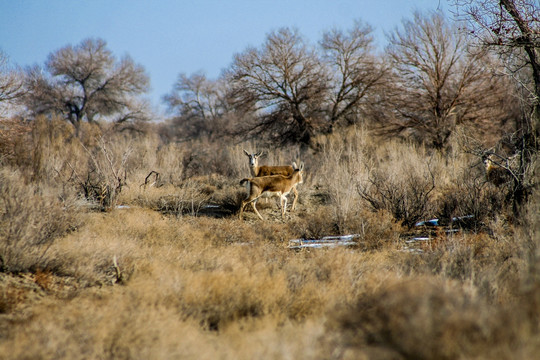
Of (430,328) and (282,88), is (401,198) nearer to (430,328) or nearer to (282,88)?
(430,328)

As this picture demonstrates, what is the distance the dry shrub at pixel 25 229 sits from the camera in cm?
473

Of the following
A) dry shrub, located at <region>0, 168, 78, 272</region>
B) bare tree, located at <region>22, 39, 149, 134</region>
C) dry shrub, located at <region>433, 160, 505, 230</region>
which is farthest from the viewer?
bare tree, located at <region>22, 39, 149, 134</region>

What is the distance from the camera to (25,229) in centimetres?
498

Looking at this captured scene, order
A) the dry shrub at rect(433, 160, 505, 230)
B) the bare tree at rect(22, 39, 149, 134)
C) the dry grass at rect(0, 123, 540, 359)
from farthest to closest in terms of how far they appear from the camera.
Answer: the bare tree at rect(22, 39, 149, 134)
the dry shrub at rect(433, 160, 505, 230)
the dry grass at rect(0, 123, 540, 359)

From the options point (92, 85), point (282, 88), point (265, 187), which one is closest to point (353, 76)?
point (282, 88)

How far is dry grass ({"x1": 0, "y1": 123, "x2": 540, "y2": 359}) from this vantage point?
2535 mm

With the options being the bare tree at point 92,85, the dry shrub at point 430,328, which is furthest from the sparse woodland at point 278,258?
the bare tree at point 92,85

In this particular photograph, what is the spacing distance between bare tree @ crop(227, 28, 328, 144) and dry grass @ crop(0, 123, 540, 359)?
1443cm

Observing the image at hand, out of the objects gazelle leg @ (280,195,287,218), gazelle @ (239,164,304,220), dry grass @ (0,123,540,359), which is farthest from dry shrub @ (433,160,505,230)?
gazelle @ (239,164,304,220)

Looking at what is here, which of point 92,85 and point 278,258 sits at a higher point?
point 92,85

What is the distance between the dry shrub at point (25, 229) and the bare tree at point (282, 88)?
689 inches

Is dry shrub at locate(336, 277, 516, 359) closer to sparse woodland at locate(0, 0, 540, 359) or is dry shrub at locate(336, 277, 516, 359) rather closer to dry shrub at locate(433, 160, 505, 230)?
sparse woodland at locate(0, 0, 540, 359)

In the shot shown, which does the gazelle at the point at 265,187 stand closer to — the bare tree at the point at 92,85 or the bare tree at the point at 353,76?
the bare tree at the point at 353,76

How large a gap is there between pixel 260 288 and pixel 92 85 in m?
38.7
